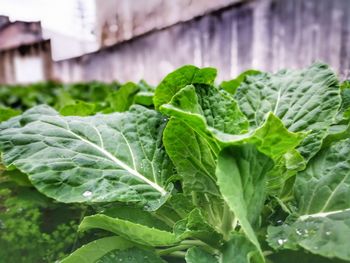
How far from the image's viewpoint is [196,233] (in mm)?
644

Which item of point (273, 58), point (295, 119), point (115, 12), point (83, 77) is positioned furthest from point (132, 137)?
point (83, 77)

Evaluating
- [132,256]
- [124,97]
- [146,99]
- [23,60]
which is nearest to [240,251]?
[132,256]

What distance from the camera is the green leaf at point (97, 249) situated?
2.33 ft

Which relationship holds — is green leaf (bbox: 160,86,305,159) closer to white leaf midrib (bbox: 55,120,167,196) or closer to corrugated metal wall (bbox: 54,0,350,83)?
white leaf midrib (bbox: 55,120,167,196)

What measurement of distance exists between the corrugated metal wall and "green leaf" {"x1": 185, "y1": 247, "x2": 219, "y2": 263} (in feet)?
6.15

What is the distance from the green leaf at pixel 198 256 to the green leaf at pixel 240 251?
0.05 ft

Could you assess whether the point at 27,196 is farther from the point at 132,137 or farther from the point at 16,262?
the point at 132,137

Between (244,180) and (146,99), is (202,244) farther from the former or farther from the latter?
(146,99)

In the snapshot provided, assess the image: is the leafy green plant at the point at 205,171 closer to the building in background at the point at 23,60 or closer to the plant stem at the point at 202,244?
the plant stem at the point at 202,244

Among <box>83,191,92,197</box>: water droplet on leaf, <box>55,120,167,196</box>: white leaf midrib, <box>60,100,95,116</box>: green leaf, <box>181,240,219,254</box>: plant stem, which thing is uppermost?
<box>60,100,95,116</box>: green leaf

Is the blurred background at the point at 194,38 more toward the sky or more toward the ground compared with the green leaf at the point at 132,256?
more toward the sky

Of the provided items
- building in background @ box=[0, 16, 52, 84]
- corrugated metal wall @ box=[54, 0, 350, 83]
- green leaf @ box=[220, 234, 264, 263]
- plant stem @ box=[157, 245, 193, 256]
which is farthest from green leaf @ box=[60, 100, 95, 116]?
building in background @ box=[0, 16, 52, 84]

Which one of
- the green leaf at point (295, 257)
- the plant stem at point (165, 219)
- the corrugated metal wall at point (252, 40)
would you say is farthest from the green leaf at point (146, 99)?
the corrugated metal wall at point (252, 40)

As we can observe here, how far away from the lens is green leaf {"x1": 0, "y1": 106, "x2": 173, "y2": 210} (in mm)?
700
